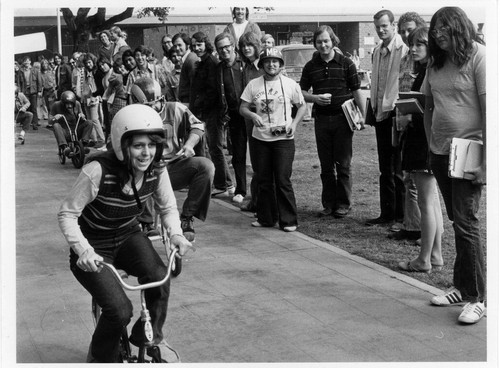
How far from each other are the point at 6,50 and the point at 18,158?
36.5 ft

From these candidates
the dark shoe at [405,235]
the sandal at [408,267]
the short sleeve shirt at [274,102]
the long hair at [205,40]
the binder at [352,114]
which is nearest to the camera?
the sandal at [408,267]

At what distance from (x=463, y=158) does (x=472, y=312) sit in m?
1.05

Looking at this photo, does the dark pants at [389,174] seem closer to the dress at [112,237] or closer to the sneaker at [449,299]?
the sneaker at [449,299]

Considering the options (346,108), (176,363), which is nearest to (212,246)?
(346,108)

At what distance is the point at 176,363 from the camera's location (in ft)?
14.0

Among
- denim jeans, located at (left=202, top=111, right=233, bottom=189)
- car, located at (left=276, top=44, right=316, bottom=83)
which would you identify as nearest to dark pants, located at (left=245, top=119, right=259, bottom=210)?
denim jeans, located at (left=202, top=111, right=233, bottom=189)

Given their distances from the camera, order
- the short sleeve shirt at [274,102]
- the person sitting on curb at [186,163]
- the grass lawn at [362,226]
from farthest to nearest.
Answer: the short sleeve shirt at [274,102] < the person sitting on curb at [186,163] < the grass lawn at [362,226]

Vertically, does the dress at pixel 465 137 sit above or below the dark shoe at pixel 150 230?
above

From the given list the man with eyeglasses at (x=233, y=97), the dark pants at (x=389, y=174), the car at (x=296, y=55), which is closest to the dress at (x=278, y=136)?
the dark pants at (x=389, y=174)

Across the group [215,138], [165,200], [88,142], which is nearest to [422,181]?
[165,200]

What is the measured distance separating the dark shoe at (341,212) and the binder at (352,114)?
0.95m

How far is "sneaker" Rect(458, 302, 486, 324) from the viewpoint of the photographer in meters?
5.38

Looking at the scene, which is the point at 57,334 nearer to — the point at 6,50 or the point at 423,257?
the point at 6,50

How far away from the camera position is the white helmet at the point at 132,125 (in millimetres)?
4199
